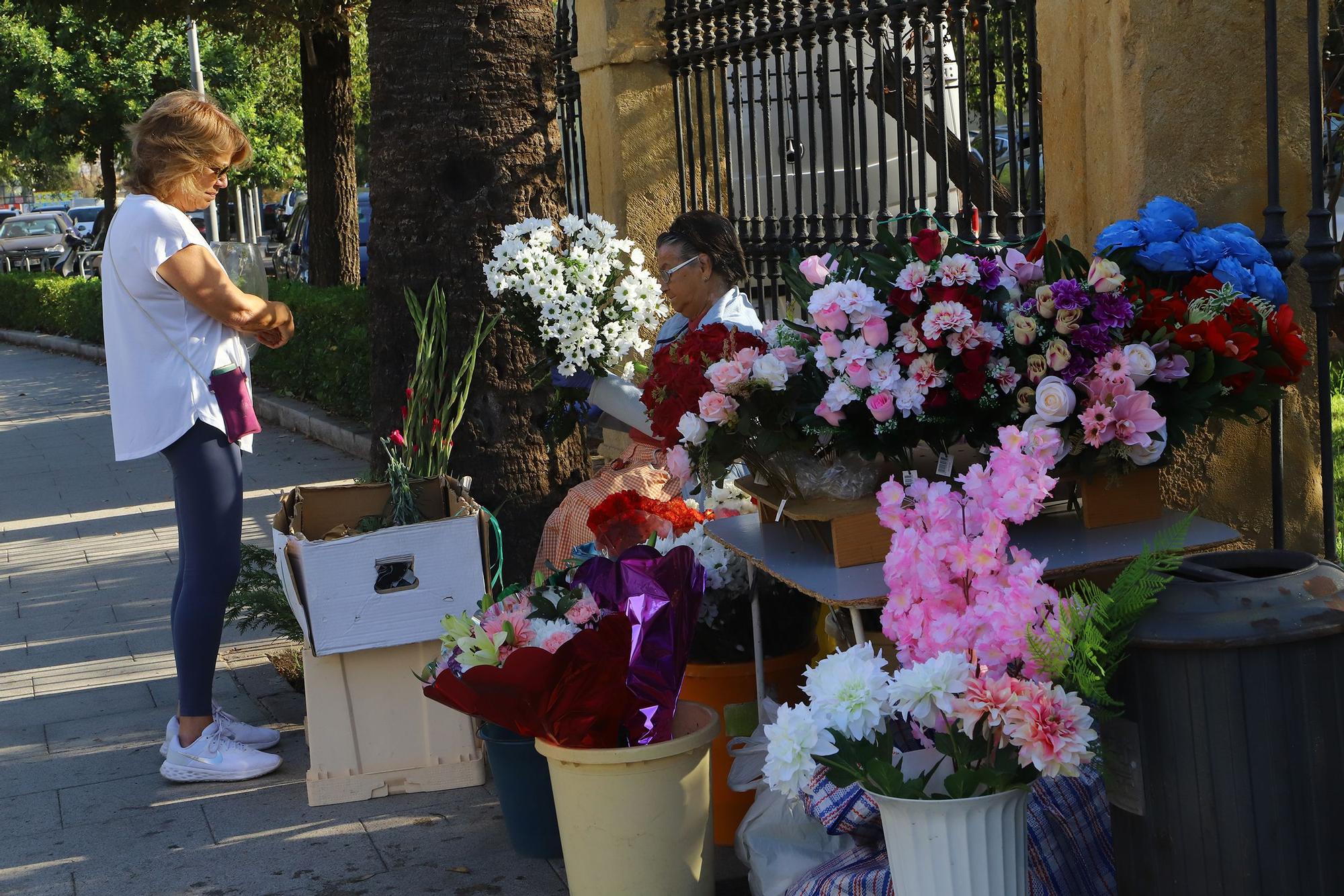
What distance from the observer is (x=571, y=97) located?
770 centimetres

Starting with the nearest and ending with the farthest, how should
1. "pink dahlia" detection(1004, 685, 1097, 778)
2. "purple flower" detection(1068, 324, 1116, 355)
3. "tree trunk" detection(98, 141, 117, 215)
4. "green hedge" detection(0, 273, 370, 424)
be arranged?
"pink dahlia" detection(1004, 685, 1097, 778)
"purple flower" detection(1068, 324, 1116, 355)
"green hedge" detection(0, 273, 370, 424)
"tree trunk" detection(98, 141, 117, 215)

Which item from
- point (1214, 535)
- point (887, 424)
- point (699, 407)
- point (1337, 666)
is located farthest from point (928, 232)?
point (1337, 666)

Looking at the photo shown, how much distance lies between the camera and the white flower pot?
2.35 metres

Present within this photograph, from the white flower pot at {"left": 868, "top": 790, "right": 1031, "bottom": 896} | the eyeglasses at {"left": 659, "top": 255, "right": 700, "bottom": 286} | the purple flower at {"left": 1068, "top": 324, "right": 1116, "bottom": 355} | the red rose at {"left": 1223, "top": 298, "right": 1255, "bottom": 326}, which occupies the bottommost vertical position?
the white flower pot at {"left": 868, "top": 790, "right": 1031, "bottom": 896}

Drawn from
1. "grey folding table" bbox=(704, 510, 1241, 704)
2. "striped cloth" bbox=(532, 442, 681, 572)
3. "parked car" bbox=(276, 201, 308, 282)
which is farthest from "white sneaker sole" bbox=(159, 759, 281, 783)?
"parked car" bbox=(276, 201, 308, 282)

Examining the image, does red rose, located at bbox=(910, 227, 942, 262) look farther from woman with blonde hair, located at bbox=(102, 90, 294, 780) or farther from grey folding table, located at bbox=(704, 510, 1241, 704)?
woman with blonde hair, located at bbox=(102, 90, 294, 780)

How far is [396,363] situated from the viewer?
195 inches

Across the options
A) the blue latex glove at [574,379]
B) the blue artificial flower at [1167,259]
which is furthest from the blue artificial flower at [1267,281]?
the blue latex glove at [574,379]

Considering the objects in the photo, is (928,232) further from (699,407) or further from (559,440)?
(559,440)

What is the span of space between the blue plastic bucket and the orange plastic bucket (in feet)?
1.35

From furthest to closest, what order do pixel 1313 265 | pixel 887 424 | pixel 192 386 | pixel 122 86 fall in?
pixel 122 86 < pixel 192 386 < pixel 1313 265 < pixel 887 424

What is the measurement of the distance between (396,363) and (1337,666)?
345 centimetres

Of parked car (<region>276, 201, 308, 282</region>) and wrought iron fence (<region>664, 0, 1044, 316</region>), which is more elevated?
parked car (<region>276, 201, 308, 282</region>)

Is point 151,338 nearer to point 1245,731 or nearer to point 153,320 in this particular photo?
point 153,320
